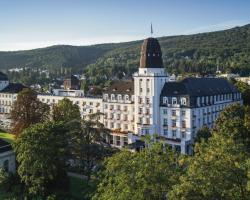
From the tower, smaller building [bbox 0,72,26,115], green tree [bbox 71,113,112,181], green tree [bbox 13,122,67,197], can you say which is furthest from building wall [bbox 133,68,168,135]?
smaller building [bbox 0,72,26,115]

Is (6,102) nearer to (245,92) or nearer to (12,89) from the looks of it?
(12,89)

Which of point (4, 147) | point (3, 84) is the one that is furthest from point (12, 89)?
point (4, 147)

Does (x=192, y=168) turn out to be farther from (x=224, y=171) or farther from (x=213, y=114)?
(x=213, y=114)

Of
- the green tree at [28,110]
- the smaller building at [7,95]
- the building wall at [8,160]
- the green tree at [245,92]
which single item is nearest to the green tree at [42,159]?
the building wall at [8,160]

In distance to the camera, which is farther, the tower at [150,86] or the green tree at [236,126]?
the tower at [150,86]

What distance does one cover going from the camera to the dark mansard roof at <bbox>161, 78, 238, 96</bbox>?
76062mm

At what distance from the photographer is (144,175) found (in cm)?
3092

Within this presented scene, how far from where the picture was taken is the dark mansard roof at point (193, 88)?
76062 millimetres

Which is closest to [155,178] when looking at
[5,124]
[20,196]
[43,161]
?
[43,161]

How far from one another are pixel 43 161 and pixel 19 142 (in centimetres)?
577

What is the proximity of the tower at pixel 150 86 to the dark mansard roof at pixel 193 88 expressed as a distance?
6.29 ft

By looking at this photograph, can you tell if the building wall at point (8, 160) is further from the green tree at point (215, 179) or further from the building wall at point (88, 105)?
the green tree at point (215, 179)

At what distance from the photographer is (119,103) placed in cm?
8556

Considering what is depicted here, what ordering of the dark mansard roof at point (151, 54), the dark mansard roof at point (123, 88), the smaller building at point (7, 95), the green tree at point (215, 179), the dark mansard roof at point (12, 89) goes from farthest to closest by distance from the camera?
the dark mansard roof at point (12, 89) → the smaller building at point (7, 95) → the dark mansard roof at point (123, 88) → the dark mansard roof at point (151, 54) → the green tree at point (215, 179)
